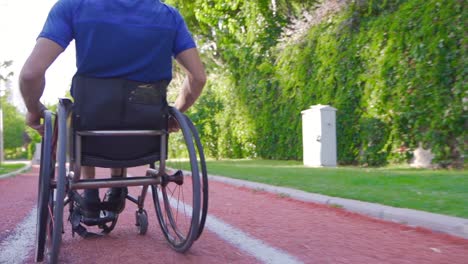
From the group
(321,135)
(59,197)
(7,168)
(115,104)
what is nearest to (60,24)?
(115,104)

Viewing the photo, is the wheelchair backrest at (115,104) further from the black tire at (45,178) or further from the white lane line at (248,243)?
the white lane line at (248,243)

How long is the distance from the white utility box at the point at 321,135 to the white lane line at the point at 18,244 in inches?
362

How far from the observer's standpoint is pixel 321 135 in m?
13.6

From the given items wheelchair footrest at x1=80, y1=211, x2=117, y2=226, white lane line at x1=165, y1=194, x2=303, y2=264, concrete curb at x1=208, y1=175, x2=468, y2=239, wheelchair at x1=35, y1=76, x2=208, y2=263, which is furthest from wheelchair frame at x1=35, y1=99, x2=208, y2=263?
concrete curb at x1=208, y1=175, x2=468, y2=239

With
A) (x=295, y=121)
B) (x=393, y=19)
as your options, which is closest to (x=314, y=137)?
(x=295, y=121)

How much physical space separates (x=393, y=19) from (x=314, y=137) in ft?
12.0

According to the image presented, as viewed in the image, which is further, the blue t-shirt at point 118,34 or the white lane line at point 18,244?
the white lane line at point 18,244

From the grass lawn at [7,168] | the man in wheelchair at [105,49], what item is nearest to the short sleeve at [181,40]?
the man in wheelchair at [105,49]

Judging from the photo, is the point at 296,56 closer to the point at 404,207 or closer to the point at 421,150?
the point at 421,150

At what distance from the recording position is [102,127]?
3270 mm

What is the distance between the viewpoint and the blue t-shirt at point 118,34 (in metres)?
3.17

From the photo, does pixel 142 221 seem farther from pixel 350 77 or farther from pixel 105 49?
pixel 350 77

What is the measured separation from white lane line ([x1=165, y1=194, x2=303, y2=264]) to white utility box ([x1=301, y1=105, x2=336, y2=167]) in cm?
844

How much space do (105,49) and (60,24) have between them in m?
0.30
